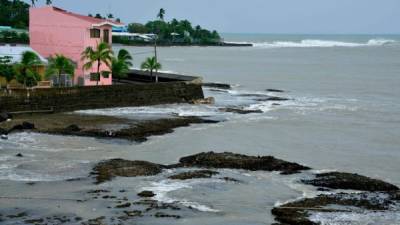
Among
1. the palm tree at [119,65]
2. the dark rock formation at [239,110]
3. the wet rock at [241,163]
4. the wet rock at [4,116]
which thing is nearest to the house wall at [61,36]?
the palm tree at [119,65]

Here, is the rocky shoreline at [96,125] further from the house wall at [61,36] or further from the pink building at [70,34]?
the house wall at [61,36]

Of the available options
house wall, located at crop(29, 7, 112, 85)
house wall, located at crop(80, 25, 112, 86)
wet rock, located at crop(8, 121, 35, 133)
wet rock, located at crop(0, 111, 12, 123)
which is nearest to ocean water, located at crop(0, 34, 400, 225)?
wet rock, located at crop(8, 121, 35, 133)

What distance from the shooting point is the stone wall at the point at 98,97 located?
37.8 metres

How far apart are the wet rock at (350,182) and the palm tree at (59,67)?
73.1 feet

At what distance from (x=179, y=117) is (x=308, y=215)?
2106cm

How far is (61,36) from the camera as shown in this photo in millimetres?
47938

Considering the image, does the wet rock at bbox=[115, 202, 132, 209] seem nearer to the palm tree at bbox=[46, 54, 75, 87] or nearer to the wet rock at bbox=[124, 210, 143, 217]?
the wet rock at bbox=[124, 210, 143, 217]

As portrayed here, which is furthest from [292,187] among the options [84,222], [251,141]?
[251,141]

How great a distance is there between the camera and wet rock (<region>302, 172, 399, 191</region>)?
23.0 metres

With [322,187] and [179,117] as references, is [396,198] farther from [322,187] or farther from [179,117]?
[179,117]

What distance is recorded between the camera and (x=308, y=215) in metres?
19.4

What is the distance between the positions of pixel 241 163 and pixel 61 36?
2585 centimetres

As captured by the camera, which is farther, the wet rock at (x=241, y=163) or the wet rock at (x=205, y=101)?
the wet rock at (x=205, y=101)

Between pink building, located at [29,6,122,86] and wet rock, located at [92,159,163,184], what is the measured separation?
68.7 ft
